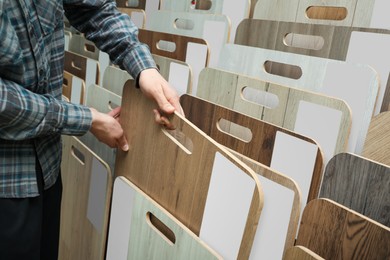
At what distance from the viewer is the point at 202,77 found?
0.95 m

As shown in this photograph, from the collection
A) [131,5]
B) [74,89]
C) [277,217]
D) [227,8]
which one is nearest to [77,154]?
[74,89]

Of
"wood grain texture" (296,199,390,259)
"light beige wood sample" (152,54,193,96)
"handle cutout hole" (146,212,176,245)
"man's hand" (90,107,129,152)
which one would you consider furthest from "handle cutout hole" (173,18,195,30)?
"wood grain texture" (296,199,390,259)

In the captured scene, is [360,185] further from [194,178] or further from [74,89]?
[74,89]

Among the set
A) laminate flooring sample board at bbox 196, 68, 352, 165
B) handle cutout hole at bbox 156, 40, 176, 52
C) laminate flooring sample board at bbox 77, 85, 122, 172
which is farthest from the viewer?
handle cutout hole at bbox 156, 40, 176, 52

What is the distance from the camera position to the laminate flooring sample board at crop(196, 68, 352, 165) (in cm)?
70

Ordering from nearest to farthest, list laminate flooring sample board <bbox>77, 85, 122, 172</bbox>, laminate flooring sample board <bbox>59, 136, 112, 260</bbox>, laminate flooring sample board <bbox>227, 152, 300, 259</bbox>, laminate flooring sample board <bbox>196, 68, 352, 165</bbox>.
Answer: laminate flooring sample board <bbox>227, 152, 300, 259</bbox> → laminate flooring sample board <bbox>196, 68, 352, 165</bbox> → laminate flooring sample board <bbox>59, 136, 112, 260</bbox> → laminate flooring sample board <bbox>77, 85, 122, 172</bbox>

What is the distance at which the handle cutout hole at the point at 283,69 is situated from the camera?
0.89 meters

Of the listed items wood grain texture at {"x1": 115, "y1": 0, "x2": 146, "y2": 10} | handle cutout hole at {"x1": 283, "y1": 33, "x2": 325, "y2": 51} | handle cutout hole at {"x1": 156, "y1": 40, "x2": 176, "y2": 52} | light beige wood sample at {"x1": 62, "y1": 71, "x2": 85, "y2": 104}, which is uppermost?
wood grain texture at {"x1": 115, "y1": 0, "x2": 146, "y2": 10}

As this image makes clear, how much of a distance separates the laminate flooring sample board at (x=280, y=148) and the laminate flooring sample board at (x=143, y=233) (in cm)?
21

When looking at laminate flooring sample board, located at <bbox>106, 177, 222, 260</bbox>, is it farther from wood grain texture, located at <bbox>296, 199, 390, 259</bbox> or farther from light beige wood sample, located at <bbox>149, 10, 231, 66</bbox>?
light beige wood sample, located at <bbox>149, 10, 231, 66</bbox>

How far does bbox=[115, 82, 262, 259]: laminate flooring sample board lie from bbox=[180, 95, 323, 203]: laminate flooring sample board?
14 cm

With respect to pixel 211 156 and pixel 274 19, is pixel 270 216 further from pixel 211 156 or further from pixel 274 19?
pixel 274 19

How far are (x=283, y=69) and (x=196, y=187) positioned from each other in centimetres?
42

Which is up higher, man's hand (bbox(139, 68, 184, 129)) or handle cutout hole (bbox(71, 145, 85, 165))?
man's hand (bbox(139, 68, 184, 129))
